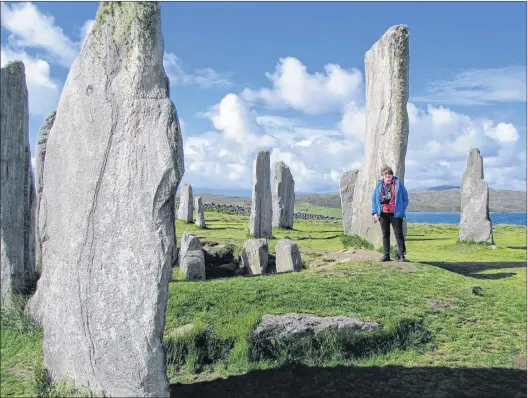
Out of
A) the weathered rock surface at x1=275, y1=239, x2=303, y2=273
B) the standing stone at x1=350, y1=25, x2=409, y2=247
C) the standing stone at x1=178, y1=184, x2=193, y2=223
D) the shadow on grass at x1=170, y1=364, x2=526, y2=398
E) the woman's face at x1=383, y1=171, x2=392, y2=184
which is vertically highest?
the standing stone at x1=350, y1=25, x2=409, y2=247

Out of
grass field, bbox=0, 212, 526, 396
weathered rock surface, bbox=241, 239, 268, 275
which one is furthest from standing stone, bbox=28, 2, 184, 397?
weathered rock surface, bbox=241, 239, 268, 275

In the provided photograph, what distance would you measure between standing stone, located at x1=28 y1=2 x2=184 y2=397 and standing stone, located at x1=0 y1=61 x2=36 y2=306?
3725mm

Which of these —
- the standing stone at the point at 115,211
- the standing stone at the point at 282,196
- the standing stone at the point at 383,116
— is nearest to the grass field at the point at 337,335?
the standing stone at the point at 115,211

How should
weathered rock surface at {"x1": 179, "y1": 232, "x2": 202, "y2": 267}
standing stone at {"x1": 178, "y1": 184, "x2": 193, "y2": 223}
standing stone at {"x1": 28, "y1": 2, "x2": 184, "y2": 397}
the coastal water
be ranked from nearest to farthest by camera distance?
standing stone at {"x1": 28, "y1": 2, "x2": 184, "y2": 397} < weathered rock surface at {"x1": 179, "y1": 232, "x2": 202, "y2": 267} < standing stone at {"x1": 178, "y1": 184, "x2": 193, "y2": 223} < the coastal water

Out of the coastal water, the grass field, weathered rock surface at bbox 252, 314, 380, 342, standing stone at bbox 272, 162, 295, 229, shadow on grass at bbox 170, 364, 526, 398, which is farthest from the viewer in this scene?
the coastal water

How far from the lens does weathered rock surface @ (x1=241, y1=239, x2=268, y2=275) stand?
1312 centimetres

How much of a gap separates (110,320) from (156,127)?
1.94 m

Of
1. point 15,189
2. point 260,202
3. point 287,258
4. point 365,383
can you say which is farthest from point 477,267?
point 15,189

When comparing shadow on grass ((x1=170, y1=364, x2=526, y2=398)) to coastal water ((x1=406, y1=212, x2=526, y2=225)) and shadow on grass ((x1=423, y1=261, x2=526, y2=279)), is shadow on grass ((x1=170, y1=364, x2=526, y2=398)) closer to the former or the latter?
shadow on grass ((x1=423, y1=261, x2=526, y2=279))

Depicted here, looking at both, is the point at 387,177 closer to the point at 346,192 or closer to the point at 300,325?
the point at 300,325

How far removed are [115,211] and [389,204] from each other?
7.91 meters

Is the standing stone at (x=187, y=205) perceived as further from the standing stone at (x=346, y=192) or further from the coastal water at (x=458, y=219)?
the coastal water at (x=458, y=219)

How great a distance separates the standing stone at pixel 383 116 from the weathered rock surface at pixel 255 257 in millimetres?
3159

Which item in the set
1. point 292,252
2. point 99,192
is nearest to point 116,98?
point 99,192
